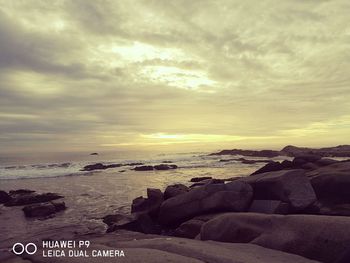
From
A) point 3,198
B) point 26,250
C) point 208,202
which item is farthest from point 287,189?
point 3,198

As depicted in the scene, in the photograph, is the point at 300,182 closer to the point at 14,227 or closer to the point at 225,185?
the point at 225,185

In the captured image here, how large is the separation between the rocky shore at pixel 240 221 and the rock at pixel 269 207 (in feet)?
0.07

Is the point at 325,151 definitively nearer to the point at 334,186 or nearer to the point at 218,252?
the point at 334,186

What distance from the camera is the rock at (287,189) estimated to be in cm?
1277

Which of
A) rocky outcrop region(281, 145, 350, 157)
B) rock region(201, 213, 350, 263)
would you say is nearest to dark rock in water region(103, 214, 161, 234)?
rock region(201, 213, 350, 263)

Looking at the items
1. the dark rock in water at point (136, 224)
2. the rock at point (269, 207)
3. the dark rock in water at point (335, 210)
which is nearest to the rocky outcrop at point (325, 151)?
the dark rock in water at point (335, 210)

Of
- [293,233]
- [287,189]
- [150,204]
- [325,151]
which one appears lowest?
[150,204]

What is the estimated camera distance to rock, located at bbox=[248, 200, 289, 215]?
12419 millimetres

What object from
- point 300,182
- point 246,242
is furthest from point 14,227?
point 300,182

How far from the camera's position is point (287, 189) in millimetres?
12984

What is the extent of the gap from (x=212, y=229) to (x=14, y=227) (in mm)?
9999

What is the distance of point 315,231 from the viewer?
7.29 m

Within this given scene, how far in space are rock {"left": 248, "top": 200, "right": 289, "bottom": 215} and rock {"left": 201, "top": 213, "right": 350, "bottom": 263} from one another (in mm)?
3955

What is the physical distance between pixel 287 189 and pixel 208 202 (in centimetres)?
314
